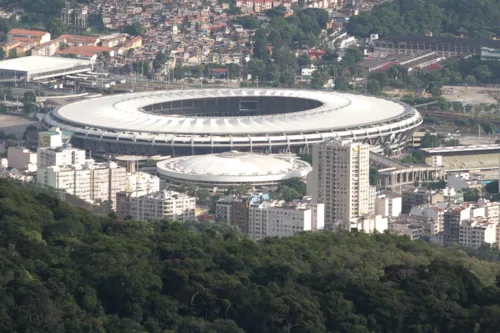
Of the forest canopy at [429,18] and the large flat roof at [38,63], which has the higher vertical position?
the forest canopy at [429,18]

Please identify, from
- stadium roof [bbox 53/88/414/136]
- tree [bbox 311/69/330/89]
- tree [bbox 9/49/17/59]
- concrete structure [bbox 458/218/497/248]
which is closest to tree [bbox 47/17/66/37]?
tree [bbox 9/49/17/59]

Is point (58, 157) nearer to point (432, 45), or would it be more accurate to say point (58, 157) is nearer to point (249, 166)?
point (249, 166)

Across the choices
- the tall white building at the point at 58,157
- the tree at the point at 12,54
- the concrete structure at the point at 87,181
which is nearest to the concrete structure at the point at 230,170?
the tall white building at the point at 58,157

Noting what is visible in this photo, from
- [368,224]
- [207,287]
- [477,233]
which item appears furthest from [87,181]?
[207,287]

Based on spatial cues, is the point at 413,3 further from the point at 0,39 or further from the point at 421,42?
the point at 0,39

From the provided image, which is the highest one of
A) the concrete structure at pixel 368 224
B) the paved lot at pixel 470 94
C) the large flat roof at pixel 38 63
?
the large flat roof at pixel 38 63

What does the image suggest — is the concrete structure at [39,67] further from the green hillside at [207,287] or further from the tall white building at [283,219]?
the green hillside at [207,287]

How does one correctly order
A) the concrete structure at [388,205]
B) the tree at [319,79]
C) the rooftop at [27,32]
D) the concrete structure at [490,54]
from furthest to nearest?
the rooftop at [27,32] → the concrete structure at [490,54] → the tree at [319,79] → the concrete structure at [388,205]
